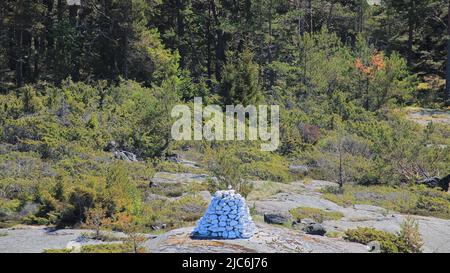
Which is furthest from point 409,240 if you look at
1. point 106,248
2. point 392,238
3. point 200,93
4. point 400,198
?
point 200,93

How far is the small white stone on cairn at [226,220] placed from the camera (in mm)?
14328

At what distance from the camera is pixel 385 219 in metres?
18.9

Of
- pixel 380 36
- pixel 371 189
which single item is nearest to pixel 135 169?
pixel 371 189

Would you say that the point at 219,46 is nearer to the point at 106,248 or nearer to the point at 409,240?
the point at 409,240

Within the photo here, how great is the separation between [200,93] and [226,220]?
22.5 m

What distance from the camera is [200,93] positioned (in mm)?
36469

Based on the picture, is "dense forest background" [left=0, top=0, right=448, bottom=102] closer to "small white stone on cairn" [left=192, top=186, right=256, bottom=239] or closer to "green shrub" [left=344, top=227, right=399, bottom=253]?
"green shrub" [left=344, top=227, right=399, bottom=253]

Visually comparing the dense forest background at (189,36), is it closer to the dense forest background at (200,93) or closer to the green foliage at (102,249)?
the dense forest background at (200,93)

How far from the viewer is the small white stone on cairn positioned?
1433cm

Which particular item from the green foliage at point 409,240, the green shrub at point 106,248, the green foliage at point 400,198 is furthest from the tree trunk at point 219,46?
the green shrub at point 106,248

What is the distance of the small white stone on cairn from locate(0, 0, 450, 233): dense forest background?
361cm

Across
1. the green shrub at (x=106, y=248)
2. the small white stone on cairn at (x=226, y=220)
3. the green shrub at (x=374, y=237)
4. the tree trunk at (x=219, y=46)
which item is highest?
the tree trunk at (x=219, y=46)

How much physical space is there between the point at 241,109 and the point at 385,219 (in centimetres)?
1472

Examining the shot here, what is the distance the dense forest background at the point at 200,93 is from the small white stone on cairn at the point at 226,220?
3614 mm
